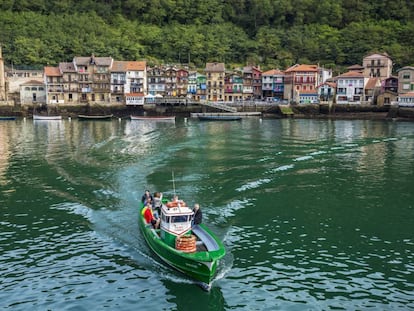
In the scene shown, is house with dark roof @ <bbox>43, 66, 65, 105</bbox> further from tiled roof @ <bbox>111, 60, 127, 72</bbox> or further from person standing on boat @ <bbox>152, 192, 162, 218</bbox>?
person standing on boat @ <bbox>152, 192, 162, 218</bbox>

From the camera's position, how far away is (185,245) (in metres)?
23.2

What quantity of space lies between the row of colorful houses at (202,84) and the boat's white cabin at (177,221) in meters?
103

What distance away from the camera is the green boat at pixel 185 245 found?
2167cm

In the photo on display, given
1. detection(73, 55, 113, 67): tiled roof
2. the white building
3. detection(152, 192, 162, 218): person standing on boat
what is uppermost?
detection(73, 55, 113, 67): tiled roof

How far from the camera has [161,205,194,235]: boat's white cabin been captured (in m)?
24.8

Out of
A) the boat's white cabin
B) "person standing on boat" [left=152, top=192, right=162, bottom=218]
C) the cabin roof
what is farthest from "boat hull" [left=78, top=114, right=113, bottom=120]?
the boat's white cabin

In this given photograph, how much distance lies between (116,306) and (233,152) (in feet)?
134

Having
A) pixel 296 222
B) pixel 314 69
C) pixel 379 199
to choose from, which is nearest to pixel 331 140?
pixel 379 199

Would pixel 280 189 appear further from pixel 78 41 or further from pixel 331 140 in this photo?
pixel 78 41

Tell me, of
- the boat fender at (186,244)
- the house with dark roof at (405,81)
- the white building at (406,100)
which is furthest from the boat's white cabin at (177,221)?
the house with dark roof at (405,81)

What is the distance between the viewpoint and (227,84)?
140000 mm

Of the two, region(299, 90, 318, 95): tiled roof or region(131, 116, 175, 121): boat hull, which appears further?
region(299, 90, 318, 95): tiled roof

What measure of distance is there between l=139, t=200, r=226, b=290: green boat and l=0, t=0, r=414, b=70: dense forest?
13248 cm

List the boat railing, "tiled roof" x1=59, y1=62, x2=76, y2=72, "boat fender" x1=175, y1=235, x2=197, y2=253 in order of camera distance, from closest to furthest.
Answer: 1. "boat fender" x1=175, y1=235, x2=197, y2=253
2. the boat railing
3. "tiled roof" x1=59, y1=62, x2=76, y2=72
